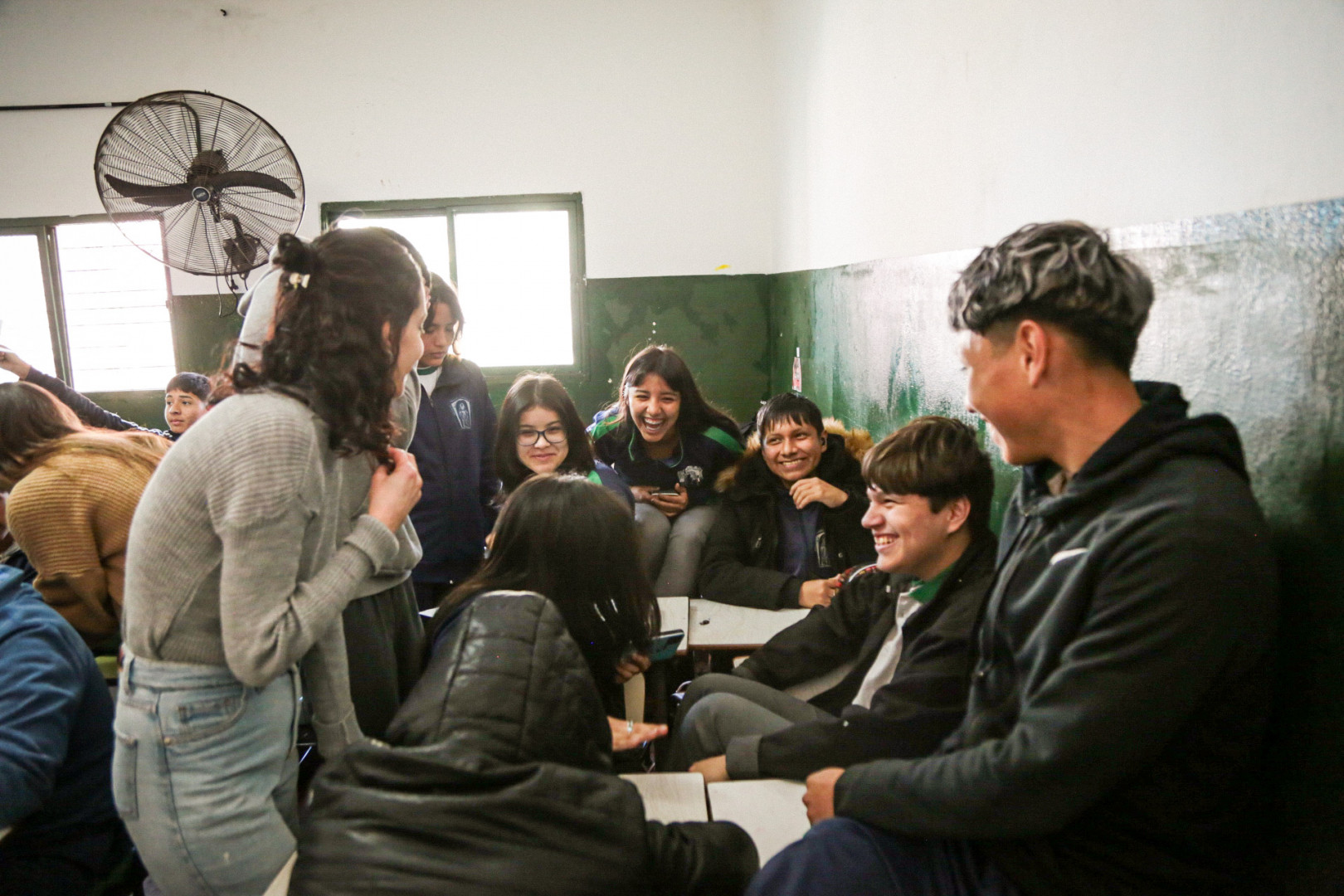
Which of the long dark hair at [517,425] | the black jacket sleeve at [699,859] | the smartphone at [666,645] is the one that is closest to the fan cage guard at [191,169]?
the long dark hair at [517,425]

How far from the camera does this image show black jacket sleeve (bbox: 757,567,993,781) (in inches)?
56.0

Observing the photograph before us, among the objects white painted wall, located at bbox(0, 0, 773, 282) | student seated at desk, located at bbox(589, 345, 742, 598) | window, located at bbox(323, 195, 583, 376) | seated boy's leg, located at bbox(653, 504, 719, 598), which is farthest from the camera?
window, located at bbox(323, 195, 583, 376)

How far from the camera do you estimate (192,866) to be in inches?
48.3

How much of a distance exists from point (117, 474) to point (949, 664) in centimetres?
189

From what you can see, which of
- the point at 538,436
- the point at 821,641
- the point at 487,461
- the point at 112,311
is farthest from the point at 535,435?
the point at 112,311

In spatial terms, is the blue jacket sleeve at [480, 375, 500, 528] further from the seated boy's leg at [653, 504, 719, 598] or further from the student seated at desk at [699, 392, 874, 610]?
the student seated at desk at [699, 392, 874, 610]

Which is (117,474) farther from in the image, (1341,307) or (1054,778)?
(1341,307)

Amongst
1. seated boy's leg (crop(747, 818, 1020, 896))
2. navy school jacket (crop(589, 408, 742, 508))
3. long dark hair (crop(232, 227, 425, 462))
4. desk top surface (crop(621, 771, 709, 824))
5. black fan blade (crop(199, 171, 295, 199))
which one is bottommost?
desk top surface (crop(621, 771, 709, 824))

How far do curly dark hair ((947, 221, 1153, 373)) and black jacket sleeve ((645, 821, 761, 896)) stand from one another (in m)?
0.75

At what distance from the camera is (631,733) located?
61.7 inches

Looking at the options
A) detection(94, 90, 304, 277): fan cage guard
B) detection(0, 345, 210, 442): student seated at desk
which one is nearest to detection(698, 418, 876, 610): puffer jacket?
detection(0, 345, 210, 442): student seated at desk

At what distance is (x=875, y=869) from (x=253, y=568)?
0.88 meters

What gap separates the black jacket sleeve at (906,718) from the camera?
1422mm

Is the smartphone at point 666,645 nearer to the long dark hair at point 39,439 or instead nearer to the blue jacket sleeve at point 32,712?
the blue jacket sleeve at point 32,712
